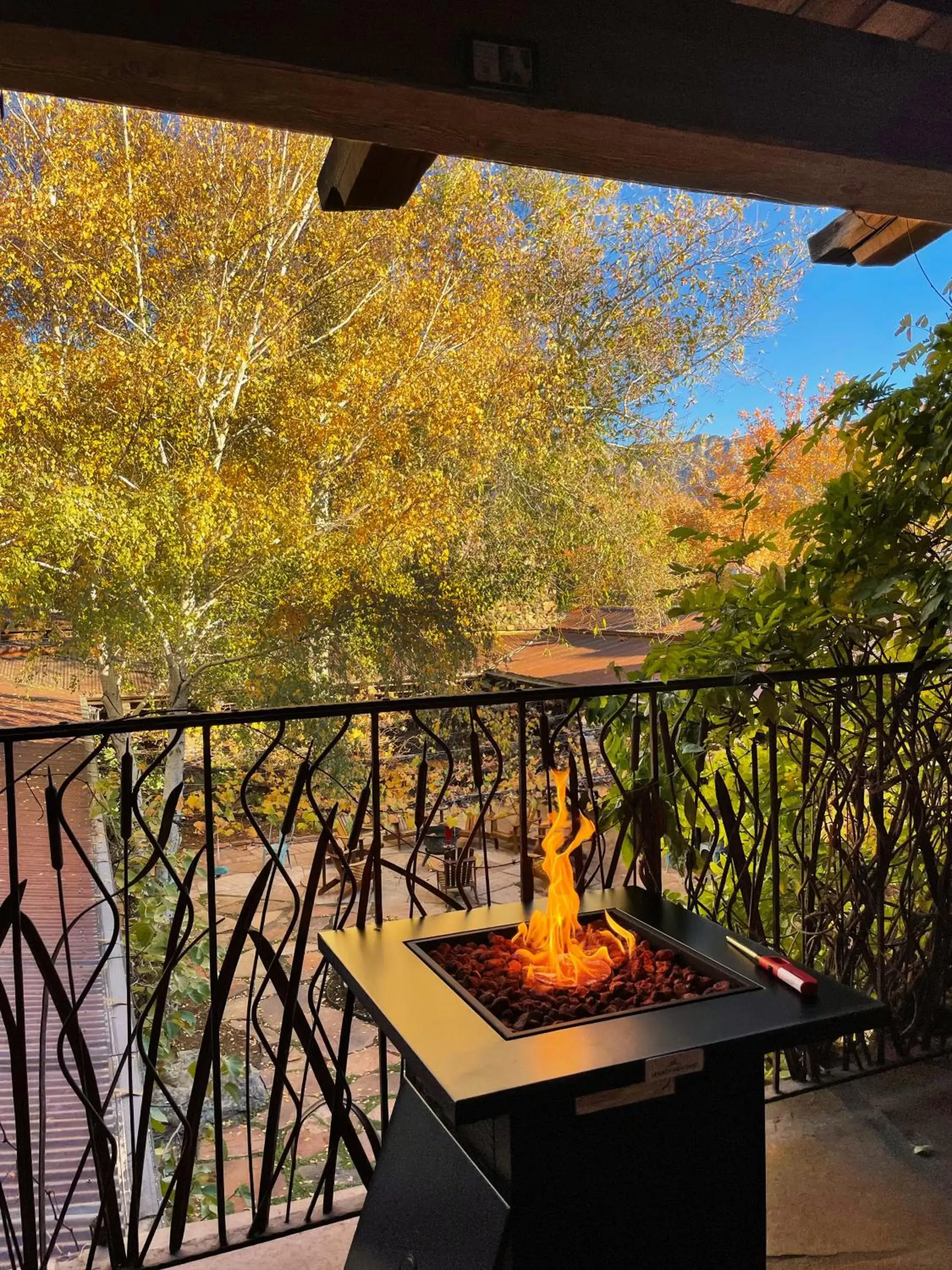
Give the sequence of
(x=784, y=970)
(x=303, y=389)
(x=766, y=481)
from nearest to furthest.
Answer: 1. (x=784, y=970)
2. (x=303, y=389)
3. (x=766, y=481)

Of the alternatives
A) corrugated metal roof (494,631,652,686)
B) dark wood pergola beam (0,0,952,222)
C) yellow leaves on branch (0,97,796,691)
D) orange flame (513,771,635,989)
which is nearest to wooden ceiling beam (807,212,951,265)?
dark wood pergola beam (0,0,952,222)

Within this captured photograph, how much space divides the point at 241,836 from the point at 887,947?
1001cm

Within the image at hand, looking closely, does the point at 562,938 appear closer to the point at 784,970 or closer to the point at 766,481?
the point at 784,970

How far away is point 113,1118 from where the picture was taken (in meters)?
4.51

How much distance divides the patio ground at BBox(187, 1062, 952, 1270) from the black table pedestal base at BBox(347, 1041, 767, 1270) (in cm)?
44

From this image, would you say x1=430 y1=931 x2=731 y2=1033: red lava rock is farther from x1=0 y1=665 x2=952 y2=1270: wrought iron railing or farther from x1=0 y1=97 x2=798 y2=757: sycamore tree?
x1=0 y1=97 x2=798 y2=757: sycamore tree

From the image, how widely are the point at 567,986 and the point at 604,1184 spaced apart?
226 mm

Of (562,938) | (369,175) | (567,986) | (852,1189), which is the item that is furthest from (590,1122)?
(369,175)

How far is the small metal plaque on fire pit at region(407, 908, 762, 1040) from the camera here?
114cm

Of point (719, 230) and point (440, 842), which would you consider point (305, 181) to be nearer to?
point (719, 230)

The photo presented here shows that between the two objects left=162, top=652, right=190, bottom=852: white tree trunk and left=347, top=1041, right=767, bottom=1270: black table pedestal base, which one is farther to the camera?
left=162, top=652, right=190, bottom=852: white tree trunk

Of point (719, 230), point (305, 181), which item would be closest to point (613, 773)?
point (305, 181)

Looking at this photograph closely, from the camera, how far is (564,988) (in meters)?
1.22

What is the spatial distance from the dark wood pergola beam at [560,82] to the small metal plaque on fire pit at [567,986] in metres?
1.25
